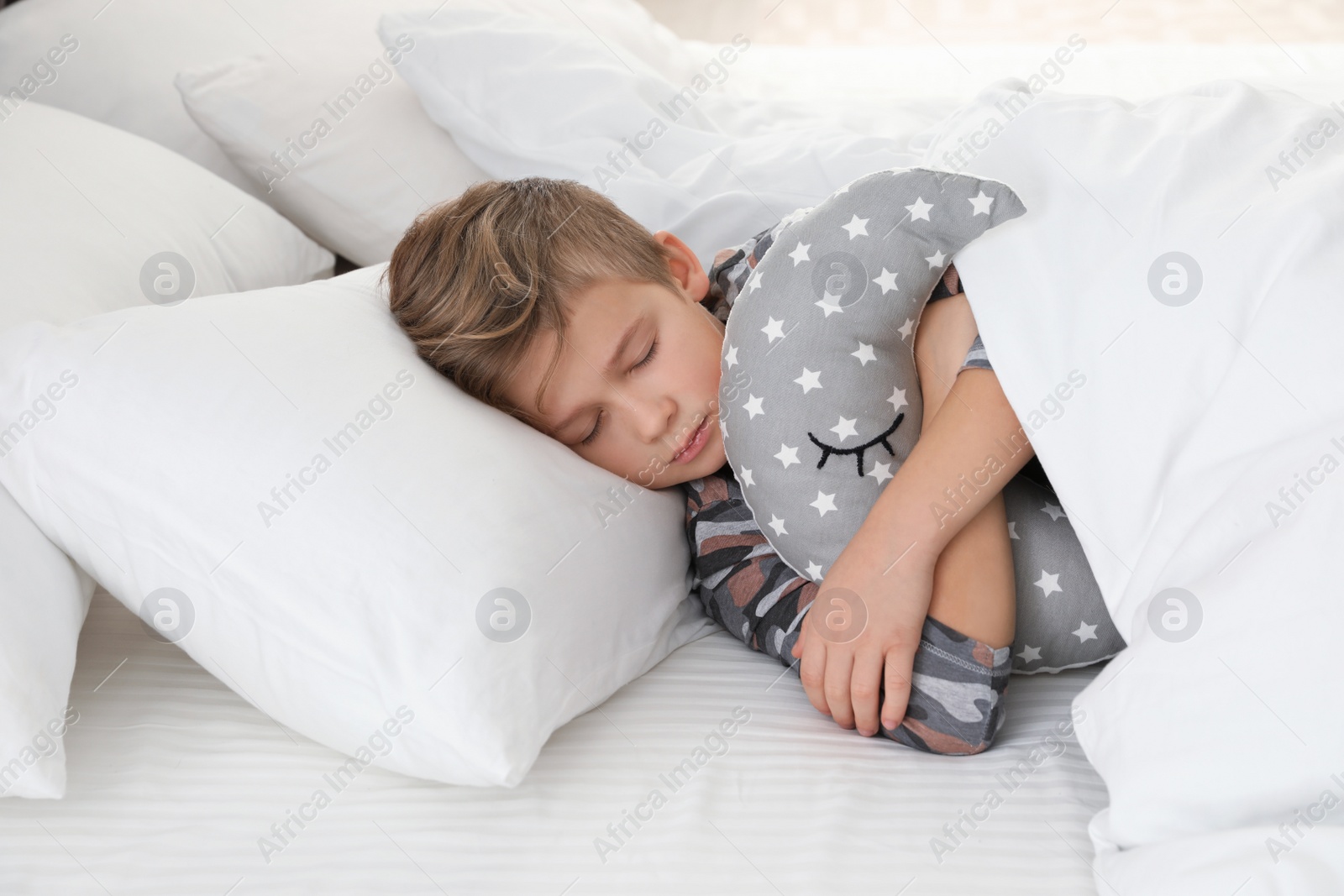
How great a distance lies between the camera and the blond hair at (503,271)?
856 mm

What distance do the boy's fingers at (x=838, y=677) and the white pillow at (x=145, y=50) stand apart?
2.87 ft

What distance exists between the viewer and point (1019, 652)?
0.79m

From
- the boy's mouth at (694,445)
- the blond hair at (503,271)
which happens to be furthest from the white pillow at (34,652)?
the boy's mouth at (694,445)

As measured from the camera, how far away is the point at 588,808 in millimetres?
653

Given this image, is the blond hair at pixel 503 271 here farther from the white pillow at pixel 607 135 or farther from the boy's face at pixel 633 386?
the white pillow at pixel 607 135

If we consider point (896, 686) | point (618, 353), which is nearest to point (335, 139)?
point (618, 353)

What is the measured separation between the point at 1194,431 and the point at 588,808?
49 cm

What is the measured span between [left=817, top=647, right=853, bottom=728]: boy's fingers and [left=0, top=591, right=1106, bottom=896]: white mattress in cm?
3

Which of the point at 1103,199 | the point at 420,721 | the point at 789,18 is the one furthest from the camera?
the point at 789,18

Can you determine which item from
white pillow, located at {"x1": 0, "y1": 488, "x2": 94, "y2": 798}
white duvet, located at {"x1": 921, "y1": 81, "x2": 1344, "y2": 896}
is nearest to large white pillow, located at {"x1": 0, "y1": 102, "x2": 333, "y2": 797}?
white pillow, located at {"x1": 0, "y1": 488, "x2": 94, "y2": 798}

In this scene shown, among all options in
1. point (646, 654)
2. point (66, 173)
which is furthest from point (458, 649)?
point (66, 173)

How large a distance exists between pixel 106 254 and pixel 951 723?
2.73ft

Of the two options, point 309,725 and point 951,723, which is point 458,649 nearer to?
point 309,725

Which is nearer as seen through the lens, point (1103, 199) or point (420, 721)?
point (420, 721)
